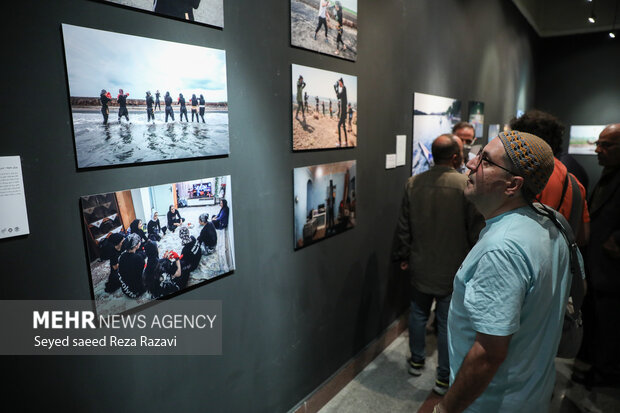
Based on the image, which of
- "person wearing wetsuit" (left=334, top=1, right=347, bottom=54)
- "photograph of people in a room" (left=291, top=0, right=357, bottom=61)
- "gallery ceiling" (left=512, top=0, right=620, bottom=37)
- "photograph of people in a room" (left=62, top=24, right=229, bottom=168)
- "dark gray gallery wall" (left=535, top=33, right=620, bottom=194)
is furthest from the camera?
"dark gray gallery wall" (left=535, top=33, right=620, bottom=194)

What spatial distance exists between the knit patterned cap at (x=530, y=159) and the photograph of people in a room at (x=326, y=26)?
1.30 meters

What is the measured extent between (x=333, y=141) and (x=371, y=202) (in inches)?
29.9

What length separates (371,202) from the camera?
2.93 metres

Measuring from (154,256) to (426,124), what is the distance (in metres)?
2.96

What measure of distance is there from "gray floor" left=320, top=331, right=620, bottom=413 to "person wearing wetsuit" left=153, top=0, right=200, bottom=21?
243 cm

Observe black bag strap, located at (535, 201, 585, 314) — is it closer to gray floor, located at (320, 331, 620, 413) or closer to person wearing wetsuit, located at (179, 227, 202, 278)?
person wearing wetsuit, located at (179, 227, 202, 278)

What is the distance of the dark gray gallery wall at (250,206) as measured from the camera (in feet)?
3.71

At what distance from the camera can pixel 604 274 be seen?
8.41ft

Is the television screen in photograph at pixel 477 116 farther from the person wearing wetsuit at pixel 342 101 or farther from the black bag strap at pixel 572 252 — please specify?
the black bag strap at pixel 572 252

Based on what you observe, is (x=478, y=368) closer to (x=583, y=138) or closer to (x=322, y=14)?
(x=322, y=14)

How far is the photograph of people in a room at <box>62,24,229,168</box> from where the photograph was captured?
120 centimetres

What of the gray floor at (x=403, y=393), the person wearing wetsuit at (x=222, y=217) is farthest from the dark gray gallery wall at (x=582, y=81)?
the person wearing wetsuit at (x=222, y=217)

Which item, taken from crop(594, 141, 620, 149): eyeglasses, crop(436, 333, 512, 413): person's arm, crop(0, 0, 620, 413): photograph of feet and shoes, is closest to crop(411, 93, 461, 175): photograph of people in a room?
crop(0, 0, 620, 413): photograph of feet and shoes

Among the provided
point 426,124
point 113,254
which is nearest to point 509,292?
point 113,254
